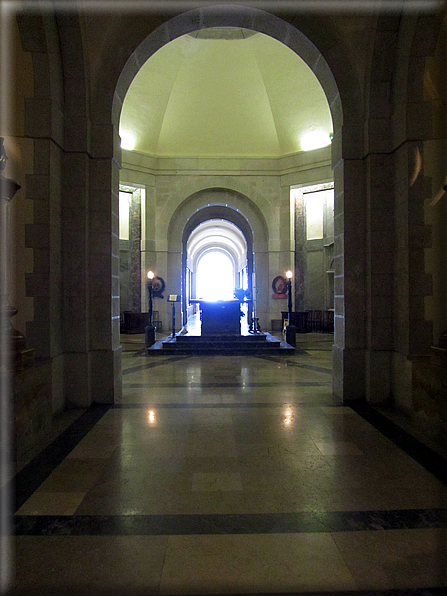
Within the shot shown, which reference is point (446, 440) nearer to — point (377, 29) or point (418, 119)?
point (418, 119)

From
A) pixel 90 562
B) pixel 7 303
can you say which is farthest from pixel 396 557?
pixel 7 303

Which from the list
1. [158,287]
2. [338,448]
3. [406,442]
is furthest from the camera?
[158,287]

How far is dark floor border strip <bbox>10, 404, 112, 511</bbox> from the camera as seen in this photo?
10.2ft

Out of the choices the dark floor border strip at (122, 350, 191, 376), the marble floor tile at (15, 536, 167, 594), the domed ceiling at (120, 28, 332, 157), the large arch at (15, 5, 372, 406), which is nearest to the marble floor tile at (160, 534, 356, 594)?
the marble floor tile at (15, 536, 167, 594)

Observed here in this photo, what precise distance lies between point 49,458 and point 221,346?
7455 mm

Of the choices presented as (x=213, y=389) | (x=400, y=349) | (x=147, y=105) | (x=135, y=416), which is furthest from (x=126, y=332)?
(x=400, y=349)

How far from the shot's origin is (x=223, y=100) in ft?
51.9

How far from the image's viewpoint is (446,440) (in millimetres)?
3809

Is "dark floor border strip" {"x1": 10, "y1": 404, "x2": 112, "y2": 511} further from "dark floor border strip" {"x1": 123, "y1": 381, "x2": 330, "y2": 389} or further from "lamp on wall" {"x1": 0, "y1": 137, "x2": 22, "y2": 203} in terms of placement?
"lamp on wall" {"x1": 0, "y1": 137, "x2": 22, "y2": 203}

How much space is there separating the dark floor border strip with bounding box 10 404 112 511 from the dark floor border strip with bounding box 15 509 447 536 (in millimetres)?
444

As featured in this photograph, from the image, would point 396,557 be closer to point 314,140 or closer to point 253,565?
point 253,565

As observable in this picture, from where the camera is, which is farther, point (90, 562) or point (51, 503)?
point (51, 503)

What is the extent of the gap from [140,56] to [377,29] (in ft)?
11.5

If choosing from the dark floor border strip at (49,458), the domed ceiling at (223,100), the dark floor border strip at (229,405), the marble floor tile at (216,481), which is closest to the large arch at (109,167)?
the dark floor border strip at (229,405)
